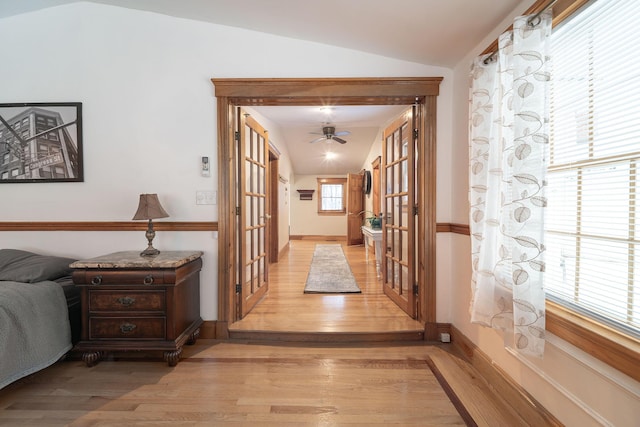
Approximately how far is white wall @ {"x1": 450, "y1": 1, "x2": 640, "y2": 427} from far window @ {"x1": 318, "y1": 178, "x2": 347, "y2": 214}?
6536mm

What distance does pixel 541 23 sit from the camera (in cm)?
137

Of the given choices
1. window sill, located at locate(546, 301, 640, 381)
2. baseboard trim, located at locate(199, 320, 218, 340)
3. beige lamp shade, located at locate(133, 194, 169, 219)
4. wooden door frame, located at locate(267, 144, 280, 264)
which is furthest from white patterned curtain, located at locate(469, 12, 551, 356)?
wooden door frame, located at locate(267, 144, 280, 264)

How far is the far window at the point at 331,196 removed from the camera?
29.3ft

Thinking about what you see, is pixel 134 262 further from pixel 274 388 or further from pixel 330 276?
pixel 330 276

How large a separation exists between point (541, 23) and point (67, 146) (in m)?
3.38

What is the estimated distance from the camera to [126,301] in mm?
2010

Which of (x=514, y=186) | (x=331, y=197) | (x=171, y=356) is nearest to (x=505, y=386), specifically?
(x=514, y=186)

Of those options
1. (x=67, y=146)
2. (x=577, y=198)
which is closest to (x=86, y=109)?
(x=67, y=146)

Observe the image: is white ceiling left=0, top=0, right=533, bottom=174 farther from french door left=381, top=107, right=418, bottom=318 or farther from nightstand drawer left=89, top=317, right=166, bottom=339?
nightstand drawer left=89, top=317, right=166, bottom=339

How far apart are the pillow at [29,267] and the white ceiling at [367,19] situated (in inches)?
80.0

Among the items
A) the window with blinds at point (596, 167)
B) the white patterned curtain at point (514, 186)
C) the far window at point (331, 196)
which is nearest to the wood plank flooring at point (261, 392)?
the white patterned curtain at point (514, 186)

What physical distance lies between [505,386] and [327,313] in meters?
1.52

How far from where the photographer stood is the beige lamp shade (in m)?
2.13

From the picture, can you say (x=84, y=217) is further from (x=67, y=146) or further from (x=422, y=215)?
(x=422, y=215)
